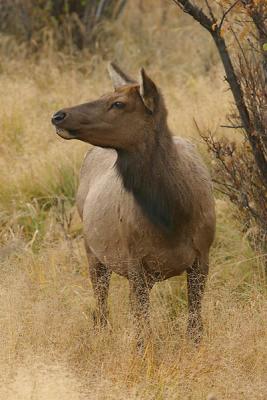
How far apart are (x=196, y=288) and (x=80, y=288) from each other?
1318 millimetres

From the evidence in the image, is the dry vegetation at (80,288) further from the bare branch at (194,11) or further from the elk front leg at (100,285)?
the bare branch at (194,11)

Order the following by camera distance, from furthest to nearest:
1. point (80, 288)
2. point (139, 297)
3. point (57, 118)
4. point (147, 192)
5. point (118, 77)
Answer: point (80, 288) → point (118, 77) → point (139, 297) → point (147, 192) → point (57, 118)

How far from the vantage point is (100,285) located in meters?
7.01

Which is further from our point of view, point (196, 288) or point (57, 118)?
point (196, 288)

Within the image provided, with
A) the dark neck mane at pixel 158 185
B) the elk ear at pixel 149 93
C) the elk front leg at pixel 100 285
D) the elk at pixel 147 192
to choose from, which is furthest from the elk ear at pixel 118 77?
the elk front leg at pixel 100 285

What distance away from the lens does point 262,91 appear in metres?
6.96

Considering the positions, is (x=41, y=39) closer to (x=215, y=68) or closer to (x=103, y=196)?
(x=215, y=68)

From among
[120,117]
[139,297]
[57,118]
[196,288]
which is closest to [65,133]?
[57,118]

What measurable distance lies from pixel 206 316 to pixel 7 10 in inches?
364

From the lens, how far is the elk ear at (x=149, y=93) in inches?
237

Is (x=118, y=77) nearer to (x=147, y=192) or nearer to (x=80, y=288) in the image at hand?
(x=147, y=192)

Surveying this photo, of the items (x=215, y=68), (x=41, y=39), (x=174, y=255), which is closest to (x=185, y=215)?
(x=174, y=255)

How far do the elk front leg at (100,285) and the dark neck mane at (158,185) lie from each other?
86 centimetres

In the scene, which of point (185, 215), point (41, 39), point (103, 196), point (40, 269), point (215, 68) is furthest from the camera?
point (41, 39)
